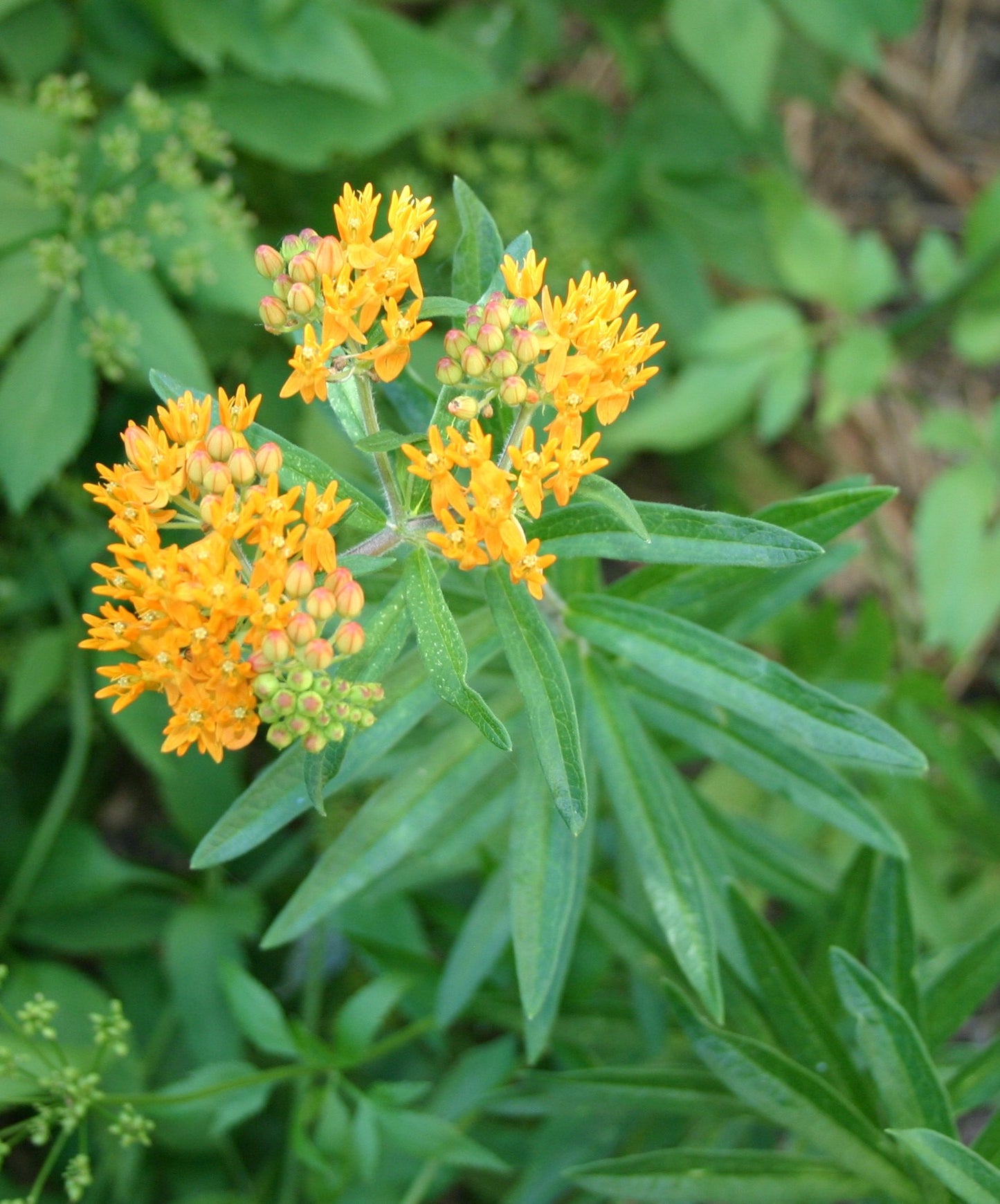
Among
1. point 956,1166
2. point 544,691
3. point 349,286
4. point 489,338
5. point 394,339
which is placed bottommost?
point 956,1166

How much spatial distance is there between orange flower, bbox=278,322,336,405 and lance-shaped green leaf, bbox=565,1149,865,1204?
6.85 feet

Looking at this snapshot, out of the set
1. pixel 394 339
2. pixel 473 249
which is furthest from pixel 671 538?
pixel 473 249

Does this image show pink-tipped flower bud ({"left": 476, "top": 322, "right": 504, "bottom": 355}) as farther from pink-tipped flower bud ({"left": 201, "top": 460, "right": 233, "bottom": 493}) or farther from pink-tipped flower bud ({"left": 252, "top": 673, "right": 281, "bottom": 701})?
pink-tipped flower bud ({"left": 252, "top": 673, "right": 281, "bottom": 701})

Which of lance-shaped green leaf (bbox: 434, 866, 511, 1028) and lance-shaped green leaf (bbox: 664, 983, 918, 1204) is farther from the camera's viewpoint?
lance-shaped green leaf (bbox: 434, 866, 511, 1028)

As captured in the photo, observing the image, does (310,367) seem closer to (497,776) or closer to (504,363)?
(504,363)

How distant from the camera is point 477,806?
11.4 feet

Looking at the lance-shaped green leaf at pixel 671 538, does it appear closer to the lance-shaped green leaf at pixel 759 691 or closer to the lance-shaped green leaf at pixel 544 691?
the lance-shaped green leaf at pixel 544 691

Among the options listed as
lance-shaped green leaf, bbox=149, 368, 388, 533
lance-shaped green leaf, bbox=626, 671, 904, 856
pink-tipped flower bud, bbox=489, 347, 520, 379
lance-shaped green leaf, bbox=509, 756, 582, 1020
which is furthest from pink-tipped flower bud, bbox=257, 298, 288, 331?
lance-shaped green leaf, bbox=626, 671, 904, 856

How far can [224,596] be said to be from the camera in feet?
7.08

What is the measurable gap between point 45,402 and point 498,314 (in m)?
2.47

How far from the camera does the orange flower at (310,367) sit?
2.29m

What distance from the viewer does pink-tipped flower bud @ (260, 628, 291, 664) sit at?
214 centimetres

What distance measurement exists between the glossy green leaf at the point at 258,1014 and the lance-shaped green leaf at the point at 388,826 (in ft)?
1.78

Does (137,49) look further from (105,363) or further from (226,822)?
(226,822)
